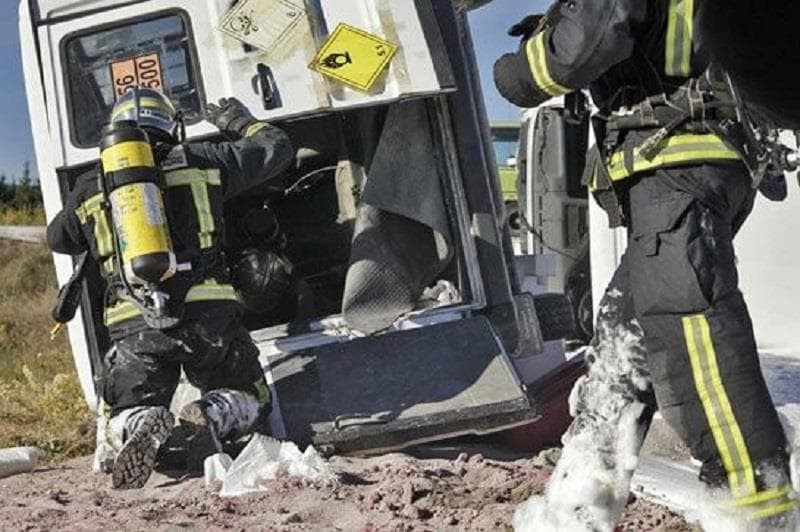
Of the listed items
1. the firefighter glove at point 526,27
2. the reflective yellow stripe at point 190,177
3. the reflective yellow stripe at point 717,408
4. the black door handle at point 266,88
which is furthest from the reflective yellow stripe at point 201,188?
the reflective yellow stripe at point 717,408

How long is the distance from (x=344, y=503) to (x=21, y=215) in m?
20.9

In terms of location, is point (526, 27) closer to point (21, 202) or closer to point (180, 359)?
point (180, 359)

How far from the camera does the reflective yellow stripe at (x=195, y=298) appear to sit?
14.8 ft

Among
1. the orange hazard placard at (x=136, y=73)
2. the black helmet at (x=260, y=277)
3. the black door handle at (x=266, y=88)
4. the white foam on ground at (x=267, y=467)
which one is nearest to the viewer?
the white foam on ground at (x=267, y=467)

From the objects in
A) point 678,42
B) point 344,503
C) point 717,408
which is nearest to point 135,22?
point 344,503

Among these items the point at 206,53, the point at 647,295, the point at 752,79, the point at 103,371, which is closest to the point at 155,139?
the point at 206,53

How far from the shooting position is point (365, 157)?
17.3 feet

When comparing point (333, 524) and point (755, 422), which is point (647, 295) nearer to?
point (755, 422)

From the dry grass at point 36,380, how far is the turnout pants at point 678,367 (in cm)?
333

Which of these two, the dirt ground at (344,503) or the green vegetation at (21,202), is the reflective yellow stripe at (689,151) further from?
the green vegetation at (21,202)

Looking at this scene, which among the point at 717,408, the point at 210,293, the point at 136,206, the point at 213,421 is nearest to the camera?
the point at 717,408

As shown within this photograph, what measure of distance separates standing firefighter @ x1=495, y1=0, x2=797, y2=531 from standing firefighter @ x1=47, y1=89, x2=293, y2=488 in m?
1.81

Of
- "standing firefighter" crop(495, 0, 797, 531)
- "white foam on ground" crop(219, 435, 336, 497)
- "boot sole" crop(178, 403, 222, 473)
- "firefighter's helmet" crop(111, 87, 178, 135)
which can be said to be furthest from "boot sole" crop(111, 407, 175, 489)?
"standing firefighter" crop(495, 0, 797, 531)

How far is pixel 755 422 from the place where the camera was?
2588 millimetres
